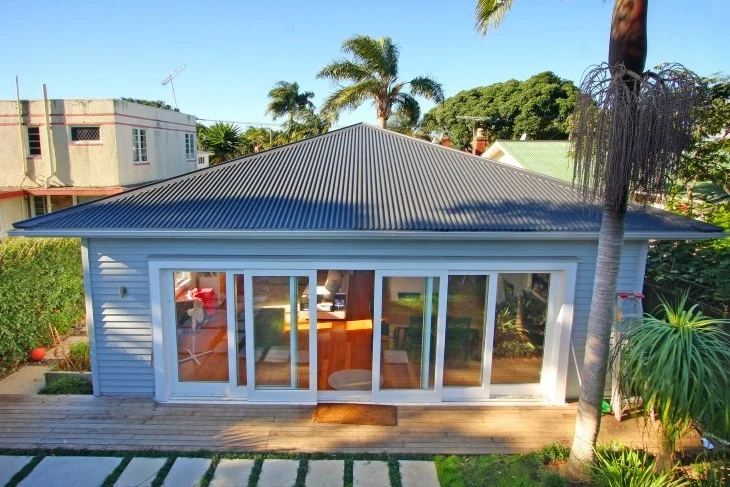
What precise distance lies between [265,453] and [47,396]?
3830 millimetres

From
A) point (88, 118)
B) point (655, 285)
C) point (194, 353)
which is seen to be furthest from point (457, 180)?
point (88, 118)

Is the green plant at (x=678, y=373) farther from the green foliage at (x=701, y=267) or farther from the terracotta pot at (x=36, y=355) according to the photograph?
the terracotta pot at (x=36, y=355)

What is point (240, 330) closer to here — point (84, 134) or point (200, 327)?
point (200, 327)

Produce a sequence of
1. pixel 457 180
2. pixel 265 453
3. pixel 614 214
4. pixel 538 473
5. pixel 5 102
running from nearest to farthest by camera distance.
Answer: pixel 614 214 < pixel 538 473 < pixel 265 453 < pixel 457 180 < pixel 5 102

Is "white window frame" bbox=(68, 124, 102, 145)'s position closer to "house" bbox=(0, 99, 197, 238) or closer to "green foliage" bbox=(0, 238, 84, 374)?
"house" bbox=(0, 99, 197, 238)

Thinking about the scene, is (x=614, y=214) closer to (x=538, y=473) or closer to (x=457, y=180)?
(x=538, y=473)

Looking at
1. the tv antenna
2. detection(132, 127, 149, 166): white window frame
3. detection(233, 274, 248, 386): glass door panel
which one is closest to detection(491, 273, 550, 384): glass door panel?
detection(233, 274, 248, 386): glass door panel

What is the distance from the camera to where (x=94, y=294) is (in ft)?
21.9

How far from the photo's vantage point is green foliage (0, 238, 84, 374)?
790cm

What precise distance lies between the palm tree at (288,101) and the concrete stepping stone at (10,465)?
30.9 meters

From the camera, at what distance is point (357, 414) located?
653cm

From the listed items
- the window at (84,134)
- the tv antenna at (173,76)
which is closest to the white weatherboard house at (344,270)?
the window at (84,134)

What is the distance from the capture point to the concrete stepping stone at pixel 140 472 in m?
5.03

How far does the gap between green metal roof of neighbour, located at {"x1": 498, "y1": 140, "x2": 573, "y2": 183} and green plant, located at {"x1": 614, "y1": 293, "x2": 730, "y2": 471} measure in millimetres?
9098
